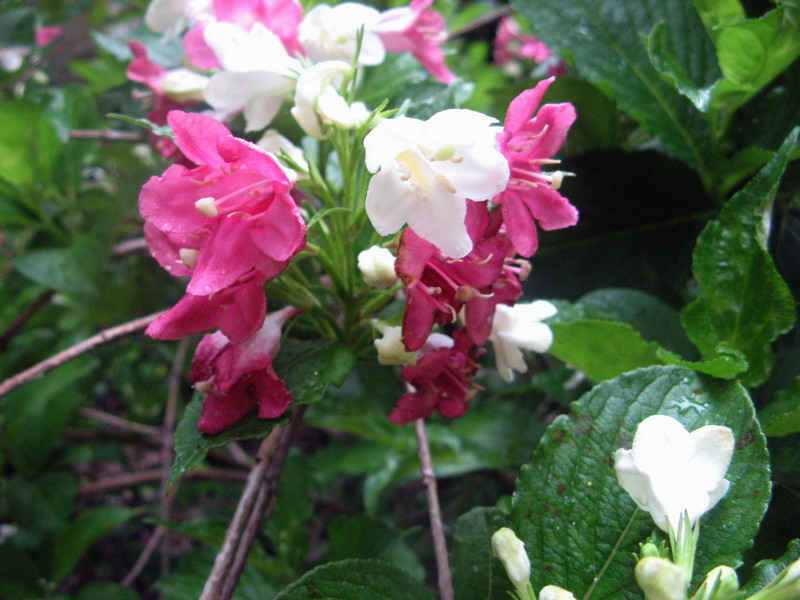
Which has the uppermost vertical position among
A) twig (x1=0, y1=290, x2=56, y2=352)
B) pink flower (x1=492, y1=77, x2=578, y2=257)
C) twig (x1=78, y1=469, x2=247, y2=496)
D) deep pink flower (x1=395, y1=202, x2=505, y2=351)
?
pink flower (x1=492, y1=77, x2=578, y2=257)

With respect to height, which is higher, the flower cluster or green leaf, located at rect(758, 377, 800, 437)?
the flower cluster

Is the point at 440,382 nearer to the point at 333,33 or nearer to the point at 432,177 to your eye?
the point at 432,177

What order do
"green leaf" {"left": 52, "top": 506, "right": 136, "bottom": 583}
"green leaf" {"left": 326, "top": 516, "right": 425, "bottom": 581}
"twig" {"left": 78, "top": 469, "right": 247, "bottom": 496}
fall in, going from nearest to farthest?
"green leaf" {"left": 326, "top": 516, "right": 425, "bottom": 581}, "green leaf" {"left": 52, "top": 506, "right": 136, "bottom": 583}, "twig" {"left": 78, "top": 469, "right": 247, "bottom": 496}

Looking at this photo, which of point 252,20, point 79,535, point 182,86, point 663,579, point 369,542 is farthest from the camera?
point 79,535

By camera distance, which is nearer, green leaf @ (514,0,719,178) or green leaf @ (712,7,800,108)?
green leaf @ (712,7,800,108)

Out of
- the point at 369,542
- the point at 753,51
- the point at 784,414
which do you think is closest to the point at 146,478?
the point at 369,542

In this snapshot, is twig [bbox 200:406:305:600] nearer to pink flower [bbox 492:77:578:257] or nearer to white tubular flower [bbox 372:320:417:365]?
white tubular flower [bbox 372:320:417:365]

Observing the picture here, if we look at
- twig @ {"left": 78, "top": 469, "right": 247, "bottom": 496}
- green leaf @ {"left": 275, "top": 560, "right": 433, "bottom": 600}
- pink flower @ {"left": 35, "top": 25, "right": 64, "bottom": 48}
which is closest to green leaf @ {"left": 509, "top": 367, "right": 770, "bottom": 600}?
green leaf @ {"left": 275, "top": 560, "right": 433, "bottom": 600}

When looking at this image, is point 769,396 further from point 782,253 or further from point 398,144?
point 398,144
